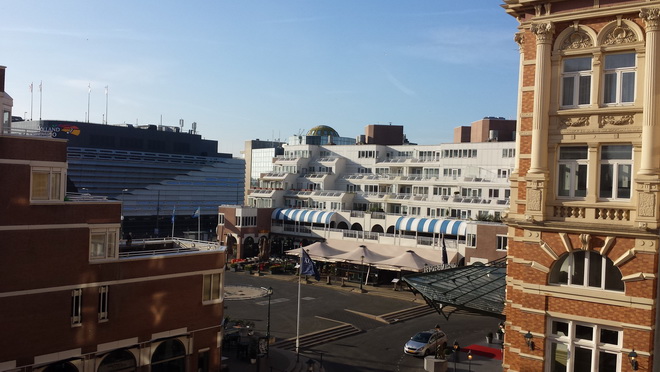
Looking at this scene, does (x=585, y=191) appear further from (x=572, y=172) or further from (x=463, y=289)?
(x=463, y=289)

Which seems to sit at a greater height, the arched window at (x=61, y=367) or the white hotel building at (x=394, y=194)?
the white hotel building at (x=394, y=194)

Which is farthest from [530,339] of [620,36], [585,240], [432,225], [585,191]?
[432,225]

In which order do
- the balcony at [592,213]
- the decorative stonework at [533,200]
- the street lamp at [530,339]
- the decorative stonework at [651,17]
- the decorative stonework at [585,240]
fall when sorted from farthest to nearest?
the street lamp at [530,339], the decorative stonework at [533,200], the decorative stonework at [585,240], the balcony at [592,213], the decorative stonework at [651,17]

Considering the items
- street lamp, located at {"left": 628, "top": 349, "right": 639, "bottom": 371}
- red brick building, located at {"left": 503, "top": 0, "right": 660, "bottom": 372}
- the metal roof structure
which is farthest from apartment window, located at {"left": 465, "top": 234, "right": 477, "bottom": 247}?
street lamp, located at {"left": 628, "top": 349, "right": 639, "bottom": 371}

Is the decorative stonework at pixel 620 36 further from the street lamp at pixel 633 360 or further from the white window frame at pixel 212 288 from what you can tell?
the white window frame at pixel 212 288

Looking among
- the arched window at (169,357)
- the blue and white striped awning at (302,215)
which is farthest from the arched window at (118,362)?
the blue and white striped awning at (302,215)

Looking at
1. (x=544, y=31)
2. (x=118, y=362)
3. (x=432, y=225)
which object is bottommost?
(x=118, y=362)

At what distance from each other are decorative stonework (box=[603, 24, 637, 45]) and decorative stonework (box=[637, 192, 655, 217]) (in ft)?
15.7

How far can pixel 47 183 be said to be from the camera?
99.7ft

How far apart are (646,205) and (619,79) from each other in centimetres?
403

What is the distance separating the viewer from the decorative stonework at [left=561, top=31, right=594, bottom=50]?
63.8 ft

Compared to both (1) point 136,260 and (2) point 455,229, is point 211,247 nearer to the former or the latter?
(1) point 136,260

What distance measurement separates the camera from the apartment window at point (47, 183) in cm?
2994

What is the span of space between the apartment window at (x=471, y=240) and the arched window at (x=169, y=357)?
3892 centimetres
